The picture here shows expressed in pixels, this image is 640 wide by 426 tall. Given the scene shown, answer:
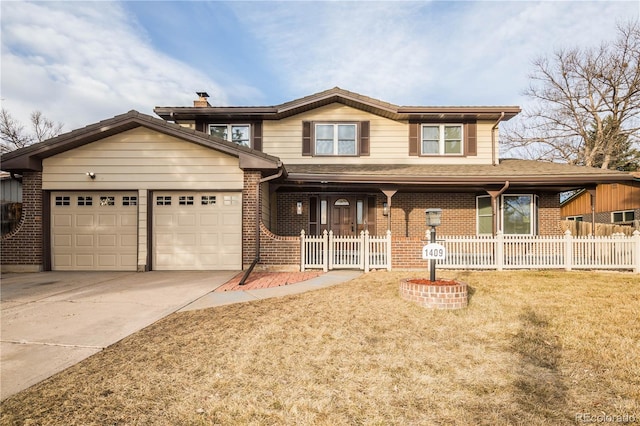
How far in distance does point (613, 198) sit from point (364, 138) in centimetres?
1875

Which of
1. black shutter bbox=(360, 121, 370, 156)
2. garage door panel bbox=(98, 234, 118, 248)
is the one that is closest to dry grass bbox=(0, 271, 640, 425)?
garage door panel bbox=(98, 234, 118, 248)

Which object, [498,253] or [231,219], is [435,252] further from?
[231,219]

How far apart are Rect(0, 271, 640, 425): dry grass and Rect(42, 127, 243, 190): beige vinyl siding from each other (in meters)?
5.20

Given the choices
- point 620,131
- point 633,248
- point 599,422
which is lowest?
point 599,422

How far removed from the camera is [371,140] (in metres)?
13.0

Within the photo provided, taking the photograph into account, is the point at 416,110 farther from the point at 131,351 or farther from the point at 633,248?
the point at 131,351

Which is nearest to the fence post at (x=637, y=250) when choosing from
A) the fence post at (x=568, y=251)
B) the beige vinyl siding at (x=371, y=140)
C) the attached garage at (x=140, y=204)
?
the fence post at (x=568, y=251)

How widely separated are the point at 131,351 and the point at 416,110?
39.2ft

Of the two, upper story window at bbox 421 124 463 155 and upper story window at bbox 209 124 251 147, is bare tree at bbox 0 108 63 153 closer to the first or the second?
upper story window at bbox 209 124 251 147

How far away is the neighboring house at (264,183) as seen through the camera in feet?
30.8

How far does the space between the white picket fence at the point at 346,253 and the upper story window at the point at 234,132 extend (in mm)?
5813

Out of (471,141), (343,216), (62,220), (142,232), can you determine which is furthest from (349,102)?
(62,220)

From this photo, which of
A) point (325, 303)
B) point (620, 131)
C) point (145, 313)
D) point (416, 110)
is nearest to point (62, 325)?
point (145, 313)

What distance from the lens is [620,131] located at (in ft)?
76.7
